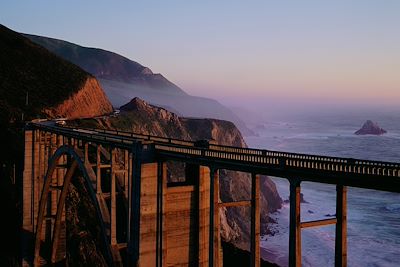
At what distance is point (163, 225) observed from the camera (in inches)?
914

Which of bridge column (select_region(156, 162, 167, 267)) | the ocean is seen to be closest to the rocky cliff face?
the ocean

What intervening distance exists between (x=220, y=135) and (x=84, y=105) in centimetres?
5197

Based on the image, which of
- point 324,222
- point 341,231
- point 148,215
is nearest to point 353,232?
point 148,215

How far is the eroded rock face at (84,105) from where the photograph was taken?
7965 cm

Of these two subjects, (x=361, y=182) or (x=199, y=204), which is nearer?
(x=361, y=182)

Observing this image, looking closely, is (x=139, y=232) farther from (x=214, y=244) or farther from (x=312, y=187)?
(x=312, y=187)

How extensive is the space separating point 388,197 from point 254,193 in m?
103

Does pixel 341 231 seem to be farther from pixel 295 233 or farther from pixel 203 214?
pixel 203 214

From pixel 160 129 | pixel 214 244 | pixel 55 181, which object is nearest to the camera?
pixel 214 244

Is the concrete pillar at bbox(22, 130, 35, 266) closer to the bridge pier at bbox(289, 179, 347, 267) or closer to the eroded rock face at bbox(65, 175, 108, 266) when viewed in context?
the eroded rock face at bbox(65, 175, 108, 266)

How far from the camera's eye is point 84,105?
89938 mm

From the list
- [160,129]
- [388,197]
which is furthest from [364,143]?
[160,129]

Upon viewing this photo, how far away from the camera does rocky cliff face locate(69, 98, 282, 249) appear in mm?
91000

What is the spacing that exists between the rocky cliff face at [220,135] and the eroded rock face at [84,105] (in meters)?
5.04
